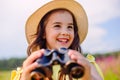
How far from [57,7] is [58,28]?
0.18ft

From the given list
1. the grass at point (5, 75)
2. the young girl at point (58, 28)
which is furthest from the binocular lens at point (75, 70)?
the grass at point (5, 75)

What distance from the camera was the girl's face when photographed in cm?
84

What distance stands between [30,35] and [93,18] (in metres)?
0.23

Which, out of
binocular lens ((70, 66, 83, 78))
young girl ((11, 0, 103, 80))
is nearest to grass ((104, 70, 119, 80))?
young girl ((11, 0, 103, 80))

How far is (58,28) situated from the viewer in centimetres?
85

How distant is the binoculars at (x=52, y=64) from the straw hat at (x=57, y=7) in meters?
0.27

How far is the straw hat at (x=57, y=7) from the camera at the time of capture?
881 mm

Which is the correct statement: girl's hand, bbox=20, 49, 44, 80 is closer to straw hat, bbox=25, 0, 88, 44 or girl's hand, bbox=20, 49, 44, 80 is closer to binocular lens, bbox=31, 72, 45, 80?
binocular lens, bbox=31, 72, 45, 80

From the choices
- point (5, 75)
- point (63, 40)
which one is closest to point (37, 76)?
point (63, 40)

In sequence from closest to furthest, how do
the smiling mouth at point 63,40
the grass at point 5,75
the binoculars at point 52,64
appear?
the binoculars at point 52,64 → the smiling mouth at point 63,40 → the grass at point 5,75

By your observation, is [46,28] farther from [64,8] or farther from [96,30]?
[96,30]

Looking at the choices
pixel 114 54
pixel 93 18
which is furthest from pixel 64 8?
pixel 114 54

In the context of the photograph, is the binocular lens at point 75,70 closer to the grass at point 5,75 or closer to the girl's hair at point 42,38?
the girl's hair at point 42,38

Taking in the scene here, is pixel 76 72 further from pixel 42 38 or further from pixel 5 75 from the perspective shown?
pixel 5 75
